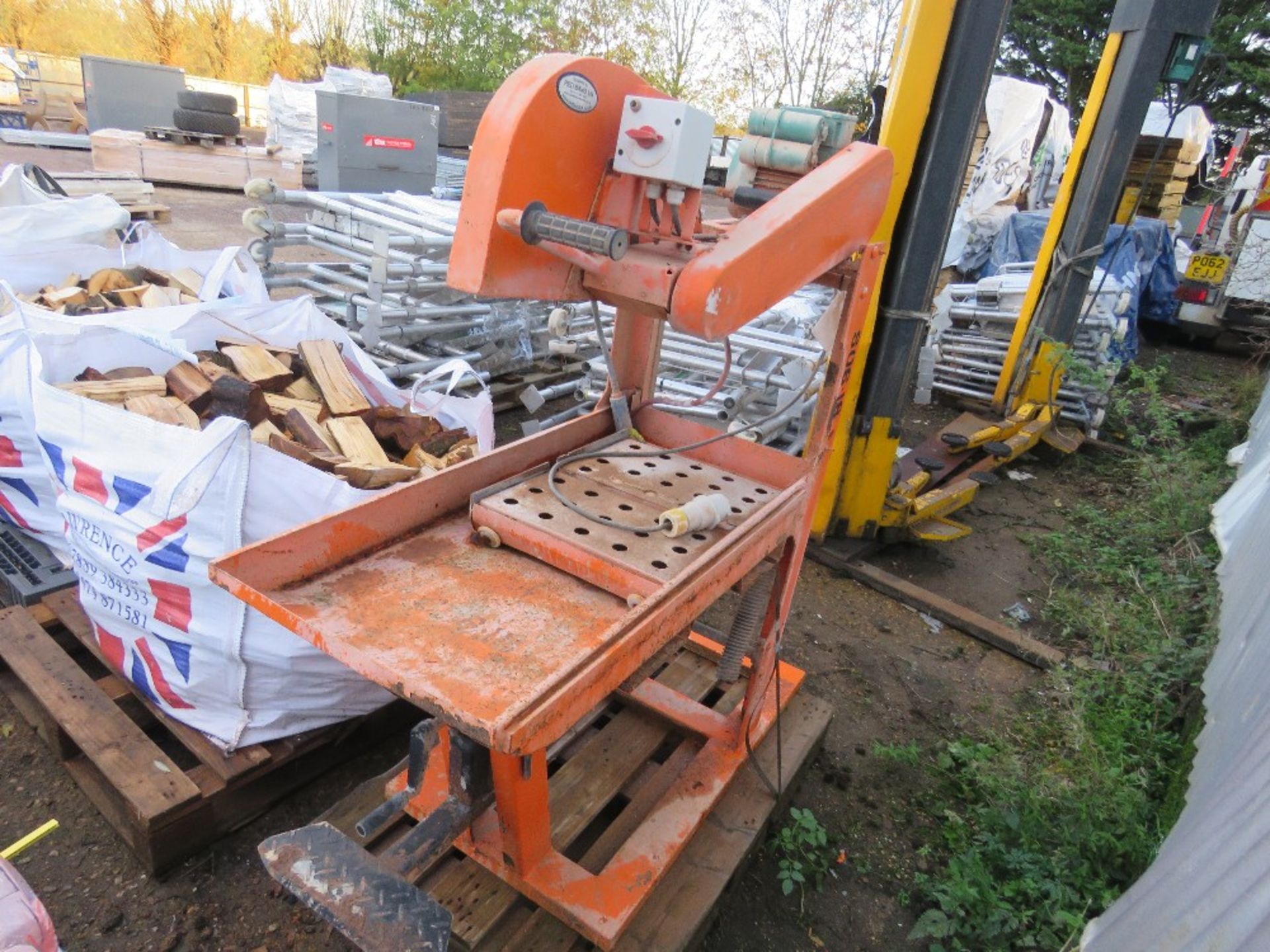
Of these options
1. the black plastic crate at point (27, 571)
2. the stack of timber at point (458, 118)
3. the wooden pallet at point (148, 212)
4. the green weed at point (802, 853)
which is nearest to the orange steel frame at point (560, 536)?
the green weed at point (802, 853)

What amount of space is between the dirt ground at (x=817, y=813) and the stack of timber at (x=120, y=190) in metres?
4.68

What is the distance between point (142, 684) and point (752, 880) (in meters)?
1.81

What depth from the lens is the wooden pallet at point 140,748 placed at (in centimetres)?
190

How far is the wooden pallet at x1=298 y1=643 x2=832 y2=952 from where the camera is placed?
1.76 meters

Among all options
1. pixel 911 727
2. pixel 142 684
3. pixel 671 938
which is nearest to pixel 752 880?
pixel 671 938

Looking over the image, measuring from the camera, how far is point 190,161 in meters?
10.4

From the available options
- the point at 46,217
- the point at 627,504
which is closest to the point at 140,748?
the point at 627,504

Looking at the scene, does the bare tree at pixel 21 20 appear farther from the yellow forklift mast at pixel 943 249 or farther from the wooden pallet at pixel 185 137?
the yellow forklift mast at pixel 943 249

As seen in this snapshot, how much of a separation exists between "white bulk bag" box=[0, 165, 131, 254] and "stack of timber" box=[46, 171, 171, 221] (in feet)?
7.05

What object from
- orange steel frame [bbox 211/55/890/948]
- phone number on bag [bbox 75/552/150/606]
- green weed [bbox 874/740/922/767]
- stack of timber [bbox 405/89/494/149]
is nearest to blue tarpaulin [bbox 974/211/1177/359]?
green weed [bbox 874/740/922/767]

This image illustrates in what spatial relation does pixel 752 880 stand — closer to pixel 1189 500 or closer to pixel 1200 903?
pixel 1200 903

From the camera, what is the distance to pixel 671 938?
176cm

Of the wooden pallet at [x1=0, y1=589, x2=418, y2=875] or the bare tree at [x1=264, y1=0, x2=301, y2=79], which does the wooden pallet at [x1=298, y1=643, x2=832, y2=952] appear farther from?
the bare tree at [x1=264, y1=0, x2=301, y2=79]

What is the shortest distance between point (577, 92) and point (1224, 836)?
182cm
